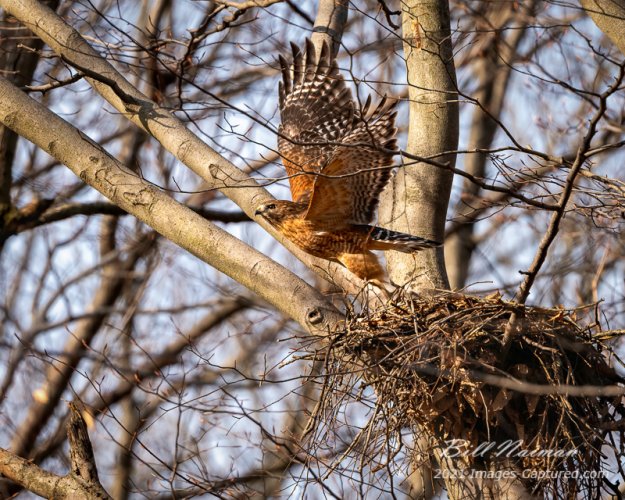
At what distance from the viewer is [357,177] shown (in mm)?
5477

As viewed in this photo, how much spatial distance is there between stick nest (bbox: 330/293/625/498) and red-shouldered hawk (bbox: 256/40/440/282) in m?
1.24

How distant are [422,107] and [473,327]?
1.51 metres

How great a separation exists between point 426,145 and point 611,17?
113cm

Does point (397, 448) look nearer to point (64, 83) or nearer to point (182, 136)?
point (182, 136)

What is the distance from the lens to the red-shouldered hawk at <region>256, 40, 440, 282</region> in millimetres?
5133

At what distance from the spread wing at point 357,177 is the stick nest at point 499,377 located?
1407 mm

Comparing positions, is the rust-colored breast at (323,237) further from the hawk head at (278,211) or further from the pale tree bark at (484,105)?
the pale tree bark at (484,105)

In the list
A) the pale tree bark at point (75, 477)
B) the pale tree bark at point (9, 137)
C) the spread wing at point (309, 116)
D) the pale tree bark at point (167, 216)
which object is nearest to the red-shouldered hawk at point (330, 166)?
the spread wing at point (309, 116)

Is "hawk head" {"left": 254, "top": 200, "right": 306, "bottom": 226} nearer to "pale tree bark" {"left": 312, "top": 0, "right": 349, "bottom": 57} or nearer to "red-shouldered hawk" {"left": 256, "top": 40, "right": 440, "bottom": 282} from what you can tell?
"red-shouldered hawk" {"left": 256, "top": 40, "right": 440, "bottom": 282}

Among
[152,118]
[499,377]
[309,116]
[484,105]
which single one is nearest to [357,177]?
[309,116]

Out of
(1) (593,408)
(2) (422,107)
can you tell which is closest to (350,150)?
(2) (422,107)

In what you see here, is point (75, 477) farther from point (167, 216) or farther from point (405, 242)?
point (405, 242)

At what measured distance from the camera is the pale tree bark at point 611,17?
4086 mm

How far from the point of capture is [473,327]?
11.9ft
